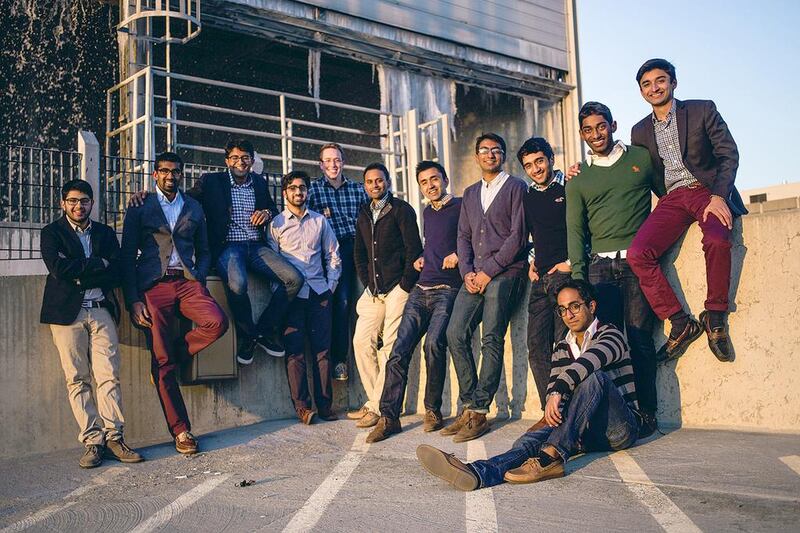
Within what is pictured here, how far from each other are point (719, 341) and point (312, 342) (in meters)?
3.22

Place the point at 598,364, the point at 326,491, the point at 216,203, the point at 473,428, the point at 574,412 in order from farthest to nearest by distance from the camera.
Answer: the point at 216,203 < the point at 473,428 < the point at 598,364 < the point at 574,412 < the point at 326,491

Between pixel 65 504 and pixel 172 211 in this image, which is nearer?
pixel 65 504

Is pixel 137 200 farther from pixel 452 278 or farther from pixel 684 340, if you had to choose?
pixel 684 340

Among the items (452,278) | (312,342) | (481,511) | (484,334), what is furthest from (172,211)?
(481,511)

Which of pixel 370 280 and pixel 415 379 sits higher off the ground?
pixel 370 280

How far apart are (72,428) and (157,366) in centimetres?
88

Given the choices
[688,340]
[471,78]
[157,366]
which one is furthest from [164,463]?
[471,78]

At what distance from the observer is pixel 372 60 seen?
40.0 ft

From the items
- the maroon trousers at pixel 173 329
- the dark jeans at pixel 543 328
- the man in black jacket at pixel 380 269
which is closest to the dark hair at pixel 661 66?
the dark jeans at pixel 543 328

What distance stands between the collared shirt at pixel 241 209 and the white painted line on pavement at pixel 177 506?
7.74 ft

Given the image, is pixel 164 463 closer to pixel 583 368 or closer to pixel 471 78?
pixel 583 368

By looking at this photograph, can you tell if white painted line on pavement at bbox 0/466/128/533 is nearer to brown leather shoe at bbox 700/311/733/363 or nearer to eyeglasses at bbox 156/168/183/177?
eyeglasses at bbox 156/168/183/177

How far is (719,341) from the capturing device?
5215 mm

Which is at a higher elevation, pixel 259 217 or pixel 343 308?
pixel 259 217
